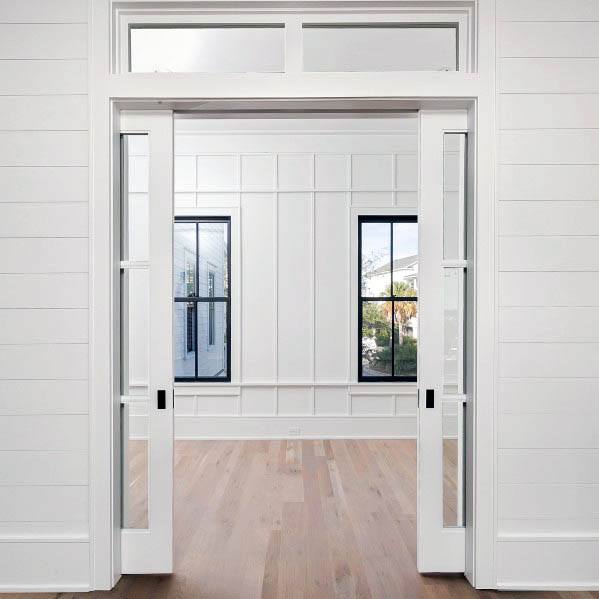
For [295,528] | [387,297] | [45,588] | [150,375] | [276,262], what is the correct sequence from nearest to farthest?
1. [45,588]
2. [150,375]
3. [295,528]
4. [276,262]
5. [387,297]

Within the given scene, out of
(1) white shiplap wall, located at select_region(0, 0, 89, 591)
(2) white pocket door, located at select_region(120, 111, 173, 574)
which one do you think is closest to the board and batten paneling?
(2) white pocket door, located at select_region(120, 111, 173, 574)

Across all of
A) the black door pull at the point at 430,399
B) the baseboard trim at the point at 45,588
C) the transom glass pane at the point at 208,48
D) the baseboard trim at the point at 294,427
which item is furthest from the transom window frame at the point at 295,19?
the baseboard trim at the point at 294,427

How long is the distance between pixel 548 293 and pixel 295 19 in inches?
68.9

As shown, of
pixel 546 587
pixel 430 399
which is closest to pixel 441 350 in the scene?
pixel 430 399

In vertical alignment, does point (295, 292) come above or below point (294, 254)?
below

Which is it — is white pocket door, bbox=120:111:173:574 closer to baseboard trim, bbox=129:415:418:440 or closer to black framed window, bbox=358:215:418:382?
baseboard trim, bbox=129:415:418:440

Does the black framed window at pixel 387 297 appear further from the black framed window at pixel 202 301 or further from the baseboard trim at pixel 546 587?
the baseboard trim at pixel 546 587

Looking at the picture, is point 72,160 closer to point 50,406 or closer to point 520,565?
point 50,406

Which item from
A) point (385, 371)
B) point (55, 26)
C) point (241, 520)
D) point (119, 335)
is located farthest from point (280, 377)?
point (55, 26)

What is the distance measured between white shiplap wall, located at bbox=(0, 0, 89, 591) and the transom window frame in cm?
18

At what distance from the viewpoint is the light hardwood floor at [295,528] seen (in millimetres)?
2293

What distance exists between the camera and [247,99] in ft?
7.48

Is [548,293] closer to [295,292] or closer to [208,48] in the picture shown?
[208,48]

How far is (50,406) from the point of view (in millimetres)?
2277
